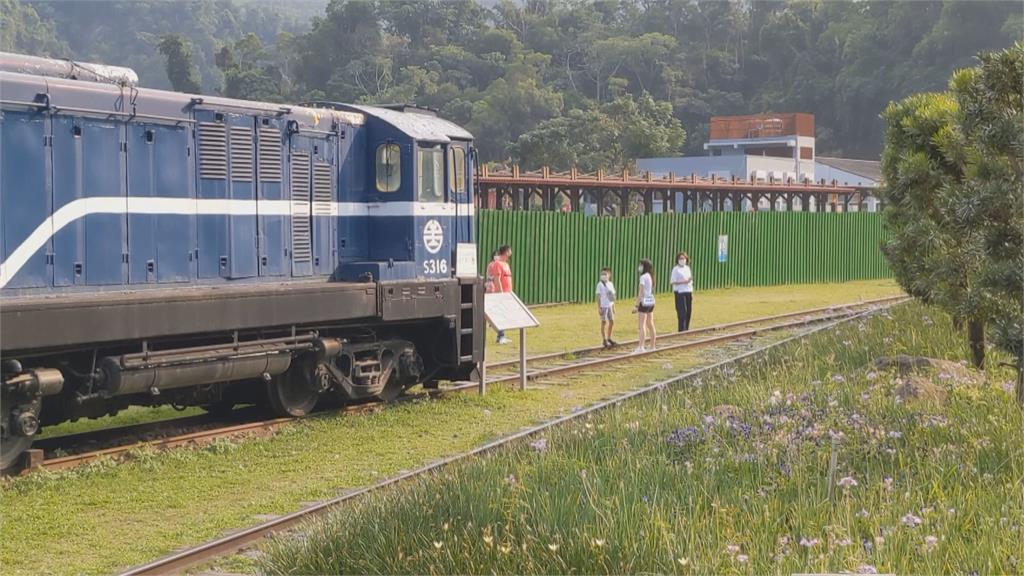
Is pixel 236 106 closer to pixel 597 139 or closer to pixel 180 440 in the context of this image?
pixel 180 440

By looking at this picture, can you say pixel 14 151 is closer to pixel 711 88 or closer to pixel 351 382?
pixel 351 382

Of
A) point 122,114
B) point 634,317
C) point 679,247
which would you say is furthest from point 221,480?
point 679,247

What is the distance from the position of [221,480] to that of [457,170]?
5724 millimetres

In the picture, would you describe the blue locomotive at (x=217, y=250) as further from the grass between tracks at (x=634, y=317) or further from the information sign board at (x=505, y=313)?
the grass between tracks at (x=634, y=317)

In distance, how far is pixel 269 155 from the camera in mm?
13172

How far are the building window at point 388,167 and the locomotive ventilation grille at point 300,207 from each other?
1.03 meters

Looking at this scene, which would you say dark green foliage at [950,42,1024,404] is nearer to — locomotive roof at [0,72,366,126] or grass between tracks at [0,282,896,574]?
grass between tracks at [0,282,896,574]

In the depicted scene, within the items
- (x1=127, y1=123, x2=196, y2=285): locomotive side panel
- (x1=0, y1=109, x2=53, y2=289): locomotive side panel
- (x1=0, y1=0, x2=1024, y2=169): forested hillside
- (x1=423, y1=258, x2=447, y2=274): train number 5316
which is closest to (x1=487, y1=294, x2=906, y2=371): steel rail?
(x1=423, y1=258, x2=447, y2=274): train number 5316

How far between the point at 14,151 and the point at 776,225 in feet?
108

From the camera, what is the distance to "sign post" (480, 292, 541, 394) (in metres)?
15.5

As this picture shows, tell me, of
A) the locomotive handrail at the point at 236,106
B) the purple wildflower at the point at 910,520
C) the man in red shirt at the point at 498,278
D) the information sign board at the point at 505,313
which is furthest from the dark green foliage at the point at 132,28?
the purple wildflower at the point at 910,520

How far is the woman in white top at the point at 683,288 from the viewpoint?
74.7ft

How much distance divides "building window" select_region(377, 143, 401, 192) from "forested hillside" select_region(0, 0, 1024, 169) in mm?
60816

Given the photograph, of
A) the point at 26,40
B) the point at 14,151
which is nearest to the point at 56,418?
the point at 14,151
